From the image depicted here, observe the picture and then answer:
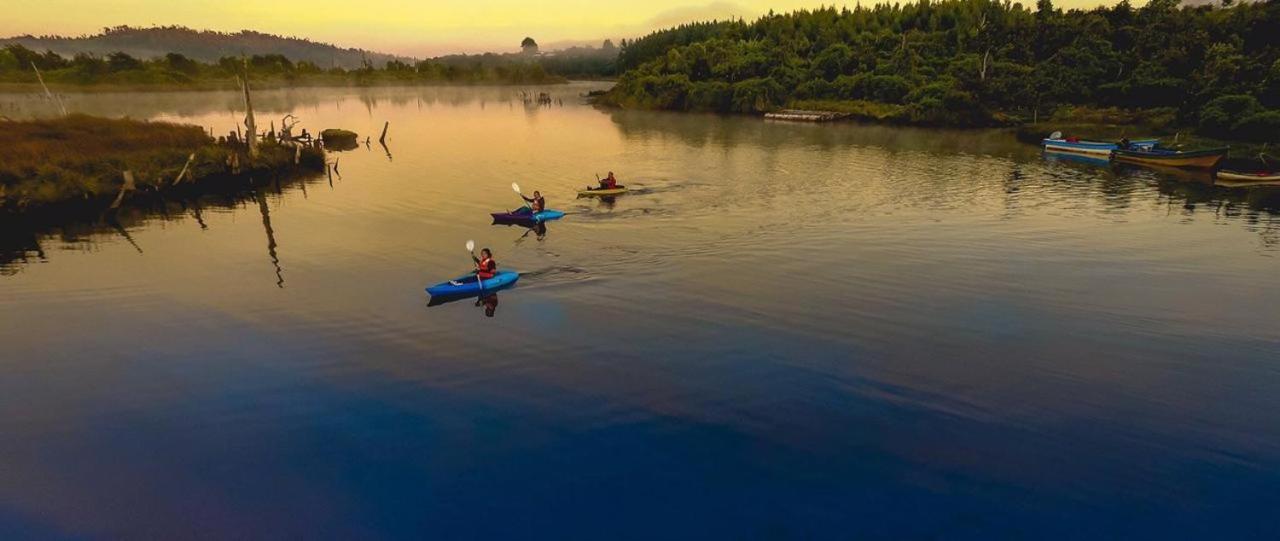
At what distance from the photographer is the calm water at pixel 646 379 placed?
12.1m

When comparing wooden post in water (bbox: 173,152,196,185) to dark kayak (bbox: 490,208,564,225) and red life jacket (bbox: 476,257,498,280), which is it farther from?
red life jacket (bbox: 476,257,498,280)

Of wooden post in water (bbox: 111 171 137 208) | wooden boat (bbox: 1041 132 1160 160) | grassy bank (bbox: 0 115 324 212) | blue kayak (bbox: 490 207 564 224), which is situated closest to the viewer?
blue kayak (bbox: 490 207 564 224)

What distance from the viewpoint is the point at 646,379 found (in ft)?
54.2

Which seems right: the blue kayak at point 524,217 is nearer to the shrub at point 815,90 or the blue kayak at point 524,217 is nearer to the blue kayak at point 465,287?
the blue kayak at point 465,287

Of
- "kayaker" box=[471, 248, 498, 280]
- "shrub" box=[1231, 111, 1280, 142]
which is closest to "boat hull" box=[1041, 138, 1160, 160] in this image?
"shrub" box=[1231, 111, 1280, 142]

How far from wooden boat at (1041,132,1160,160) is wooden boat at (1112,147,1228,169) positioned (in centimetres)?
97

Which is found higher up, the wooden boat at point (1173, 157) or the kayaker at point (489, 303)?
the wooden boat at point (1173, 157)

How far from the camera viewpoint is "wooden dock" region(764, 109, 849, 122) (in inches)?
3848

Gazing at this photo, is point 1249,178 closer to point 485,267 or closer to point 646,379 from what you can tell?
point 646,379

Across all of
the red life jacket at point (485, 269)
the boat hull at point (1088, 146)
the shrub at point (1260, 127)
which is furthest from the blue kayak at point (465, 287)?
the shrub at point (1260, 127)

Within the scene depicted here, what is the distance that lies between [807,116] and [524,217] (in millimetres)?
76040

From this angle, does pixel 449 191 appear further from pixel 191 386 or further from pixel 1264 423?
pixel 1264 423

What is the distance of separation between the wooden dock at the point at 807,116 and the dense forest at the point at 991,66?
3.69 meters

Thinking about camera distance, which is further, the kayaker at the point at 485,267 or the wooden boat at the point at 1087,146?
the wooden boat at the point at 1087,146
